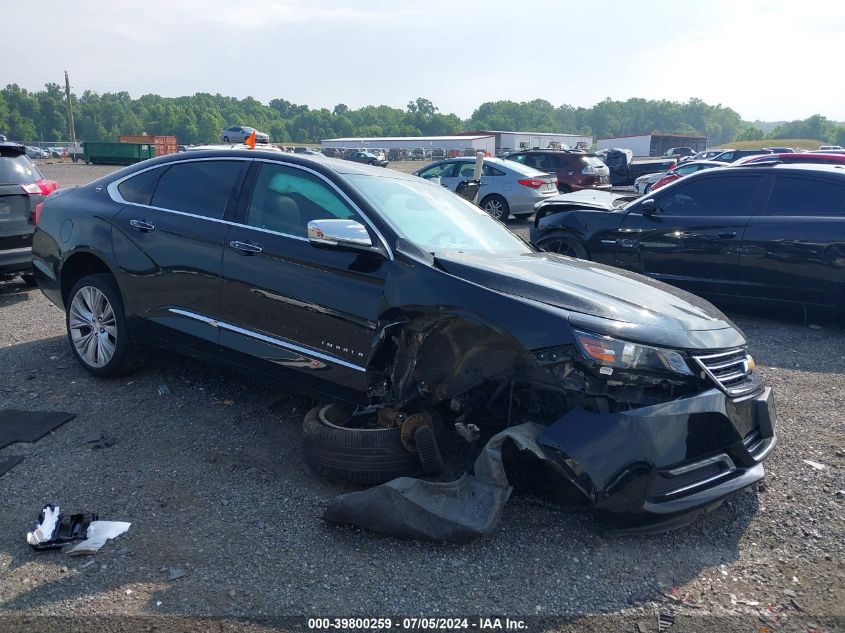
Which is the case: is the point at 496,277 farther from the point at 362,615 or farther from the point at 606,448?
the point at 362,615

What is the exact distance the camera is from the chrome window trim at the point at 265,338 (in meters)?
4.07

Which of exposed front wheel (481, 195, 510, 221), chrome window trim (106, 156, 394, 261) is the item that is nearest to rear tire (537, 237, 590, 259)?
chrome window trim (106, 156, 394, 261)

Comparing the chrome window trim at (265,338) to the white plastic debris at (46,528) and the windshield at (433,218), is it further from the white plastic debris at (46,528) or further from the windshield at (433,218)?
the white plastic debris at (46,528)

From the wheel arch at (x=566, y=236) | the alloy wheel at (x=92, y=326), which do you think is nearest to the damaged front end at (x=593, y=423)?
the alloy wheel at (x=92, y=326)

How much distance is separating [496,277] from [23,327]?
534cm

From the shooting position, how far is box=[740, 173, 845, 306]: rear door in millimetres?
7152

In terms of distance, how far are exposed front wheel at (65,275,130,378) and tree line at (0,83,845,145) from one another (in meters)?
96.3

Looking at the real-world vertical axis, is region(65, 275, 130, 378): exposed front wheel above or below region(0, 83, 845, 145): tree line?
below

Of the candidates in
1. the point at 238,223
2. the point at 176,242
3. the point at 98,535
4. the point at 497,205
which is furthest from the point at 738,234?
the point at 497,205

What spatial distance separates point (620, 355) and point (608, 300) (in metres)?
0.49

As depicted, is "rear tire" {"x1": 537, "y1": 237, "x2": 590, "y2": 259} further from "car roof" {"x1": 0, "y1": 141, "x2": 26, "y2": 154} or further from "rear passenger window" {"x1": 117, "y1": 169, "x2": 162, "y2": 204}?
"car roof" {"x1": 0, "y1": 141, "x2": 26, "y2": 154}

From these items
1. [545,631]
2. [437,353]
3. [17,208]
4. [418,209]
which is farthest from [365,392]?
[17,208]

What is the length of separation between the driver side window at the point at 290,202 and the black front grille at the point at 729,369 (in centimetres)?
209

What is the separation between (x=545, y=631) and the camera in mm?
2814
